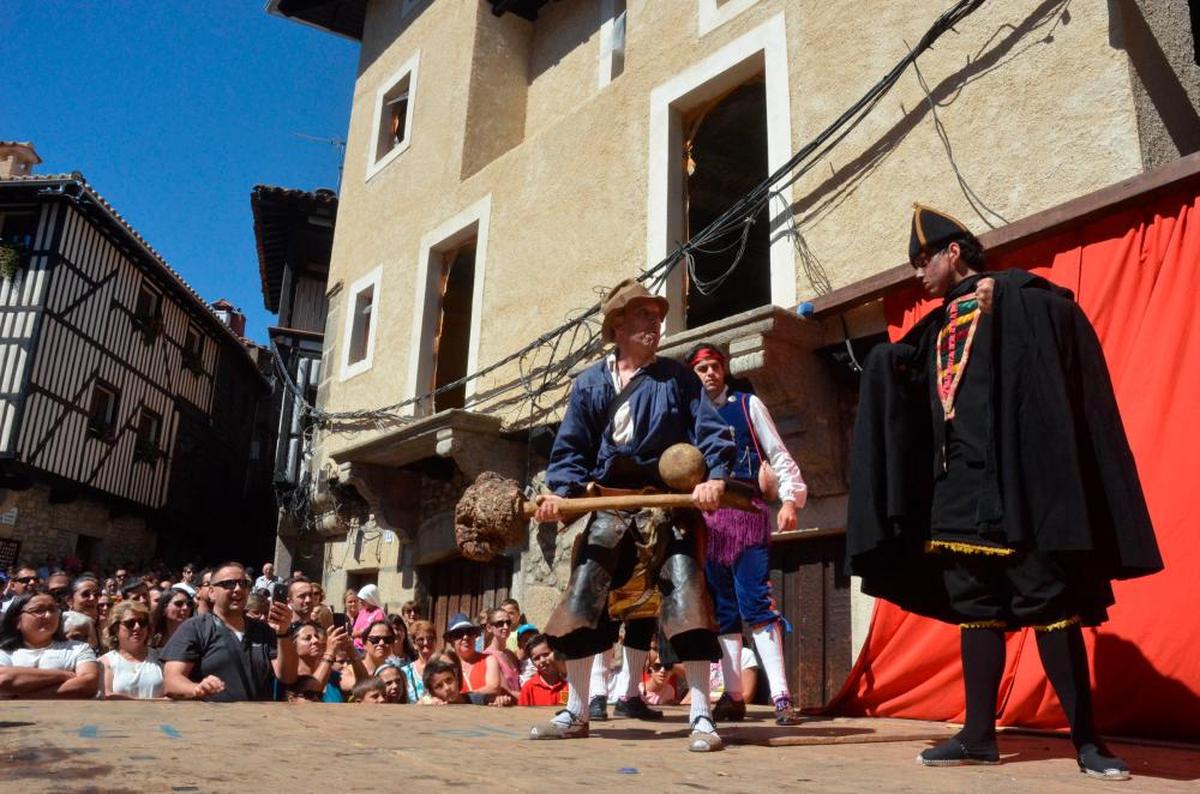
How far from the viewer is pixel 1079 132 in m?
5.30

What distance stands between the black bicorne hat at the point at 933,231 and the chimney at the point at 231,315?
3093cm

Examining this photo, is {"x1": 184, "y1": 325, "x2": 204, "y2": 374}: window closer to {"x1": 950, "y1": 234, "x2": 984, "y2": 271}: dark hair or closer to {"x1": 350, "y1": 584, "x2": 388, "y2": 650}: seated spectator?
{"x1": 350, "y1": 584, "x2": 388, "y2": 650}: seated spectator

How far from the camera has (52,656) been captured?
4898 millimetres

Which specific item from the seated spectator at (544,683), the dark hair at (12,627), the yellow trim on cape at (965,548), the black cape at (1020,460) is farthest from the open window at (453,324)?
the yellow trim on cape at (965,548)

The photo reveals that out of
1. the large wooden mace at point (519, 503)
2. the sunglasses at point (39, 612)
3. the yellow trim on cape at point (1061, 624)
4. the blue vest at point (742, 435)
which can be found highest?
the blue vest at point (742, 435)

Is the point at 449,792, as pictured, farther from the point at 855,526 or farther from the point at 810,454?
the point at 810,454

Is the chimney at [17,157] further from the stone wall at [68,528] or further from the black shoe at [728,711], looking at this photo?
the black shoe at [728,711]

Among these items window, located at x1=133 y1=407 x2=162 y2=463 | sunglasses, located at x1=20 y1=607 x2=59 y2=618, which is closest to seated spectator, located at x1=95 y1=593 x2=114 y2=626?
sunglasses, located at x1=20 y1=607 x2=59 y2=618

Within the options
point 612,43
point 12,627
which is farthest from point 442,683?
point 612,43

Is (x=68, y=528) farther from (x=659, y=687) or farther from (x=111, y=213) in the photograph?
(x=659, y=687)

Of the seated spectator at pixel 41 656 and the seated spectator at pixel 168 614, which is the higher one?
the seated spectator at pixel 168 614

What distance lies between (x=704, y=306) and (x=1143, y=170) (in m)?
6.92

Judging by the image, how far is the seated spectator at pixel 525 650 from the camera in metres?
6.42

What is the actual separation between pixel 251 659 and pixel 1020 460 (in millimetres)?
3822
